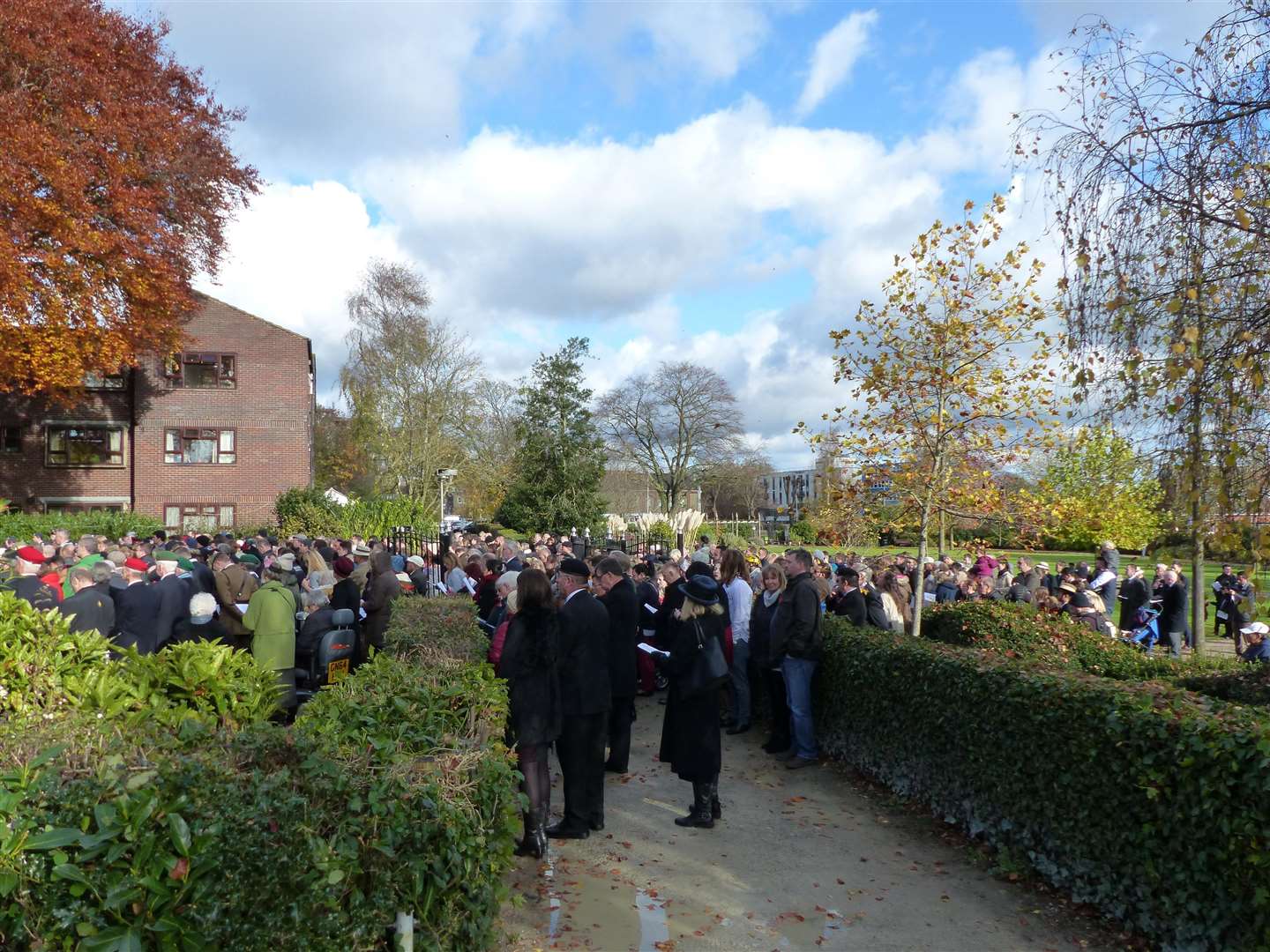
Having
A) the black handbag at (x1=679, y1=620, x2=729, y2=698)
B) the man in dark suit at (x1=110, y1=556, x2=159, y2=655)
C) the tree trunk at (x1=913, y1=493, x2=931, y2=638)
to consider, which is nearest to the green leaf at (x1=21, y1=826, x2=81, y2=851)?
the black handbag at (x1=679, y1=620, x2=729, y2=698)

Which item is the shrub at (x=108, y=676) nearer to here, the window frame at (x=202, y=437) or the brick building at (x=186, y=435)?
the brick building at (x=186, y=435)

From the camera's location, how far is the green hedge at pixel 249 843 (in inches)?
123

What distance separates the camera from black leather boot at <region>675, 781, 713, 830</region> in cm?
680

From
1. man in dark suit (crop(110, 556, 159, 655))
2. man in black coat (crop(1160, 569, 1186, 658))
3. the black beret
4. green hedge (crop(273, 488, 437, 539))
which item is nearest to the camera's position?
the black beret

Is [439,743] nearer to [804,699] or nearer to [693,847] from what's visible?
[693,847]

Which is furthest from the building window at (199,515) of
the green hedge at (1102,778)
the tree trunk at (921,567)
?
the green hedge at (1102,778)

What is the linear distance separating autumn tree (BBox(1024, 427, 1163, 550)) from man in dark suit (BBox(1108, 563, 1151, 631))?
14.1 feet

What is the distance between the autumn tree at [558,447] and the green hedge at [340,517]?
14.6 ft

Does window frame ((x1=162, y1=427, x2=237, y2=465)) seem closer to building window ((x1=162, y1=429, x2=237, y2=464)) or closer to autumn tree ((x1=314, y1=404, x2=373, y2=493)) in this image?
building window ((x1=162, y1=429, x2=237, y2=464))

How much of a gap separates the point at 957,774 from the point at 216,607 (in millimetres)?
8507

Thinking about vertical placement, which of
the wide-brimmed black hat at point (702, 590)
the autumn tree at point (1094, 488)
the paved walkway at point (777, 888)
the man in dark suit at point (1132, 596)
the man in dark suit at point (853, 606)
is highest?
the autumn tree at point (1094, 488)

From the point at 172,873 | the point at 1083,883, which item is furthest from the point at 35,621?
the point at 1083,883

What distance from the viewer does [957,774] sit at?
636 centimetres

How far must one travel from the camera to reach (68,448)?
1453 inches
